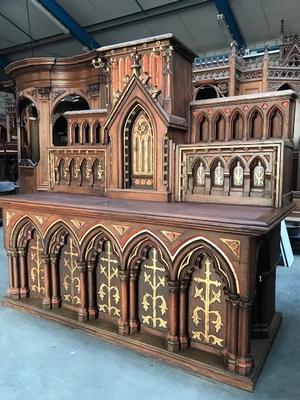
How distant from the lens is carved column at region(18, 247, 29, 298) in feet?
8.98

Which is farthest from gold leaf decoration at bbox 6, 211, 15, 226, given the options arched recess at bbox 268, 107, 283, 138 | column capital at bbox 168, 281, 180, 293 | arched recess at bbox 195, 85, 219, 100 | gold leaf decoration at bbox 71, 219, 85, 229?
arched recess at bbox 195, 85, 219, 100

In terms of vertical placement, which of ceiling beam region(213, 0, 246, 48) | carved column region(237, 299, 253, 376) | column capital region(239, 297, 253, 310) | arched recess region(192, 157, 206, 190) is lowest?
carved column region(237, 299, 253, 376)

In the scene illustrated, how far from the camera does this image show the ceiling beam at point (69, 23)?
7.21m

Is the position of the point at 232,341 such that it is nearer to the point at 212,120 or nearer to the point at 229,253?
the point at 229,253

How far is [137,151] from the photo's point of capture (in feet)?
8.41

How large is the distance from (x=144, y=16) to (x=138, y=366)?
734 cm

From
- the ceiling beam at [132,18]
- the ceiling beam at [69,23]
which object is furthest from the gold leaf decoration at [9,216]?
the ceiling beam at [69,23]

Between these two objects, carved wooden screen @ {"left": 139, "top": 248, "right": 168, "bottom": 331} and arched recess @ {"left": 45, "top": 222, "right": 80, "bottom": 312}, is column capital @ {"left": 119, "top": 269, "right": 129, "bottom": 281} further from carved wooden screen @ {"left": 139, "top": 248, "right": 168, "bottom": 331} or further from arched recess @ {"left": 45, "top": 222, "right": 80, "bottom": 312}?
arched recess @ {"left": 45, "top": 222, "right": 80, "bottom": 312}

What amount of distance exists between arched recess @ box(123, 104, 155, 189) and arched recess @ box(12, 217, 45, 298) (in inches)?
33.4

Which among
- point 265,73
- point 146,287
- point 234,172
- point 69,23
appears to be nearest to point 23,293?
point 146,287

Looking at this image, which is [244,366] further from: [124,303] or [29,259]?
[29,259]

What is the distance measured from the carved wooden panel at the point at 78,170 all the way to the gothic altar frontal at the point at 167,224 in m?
0.01

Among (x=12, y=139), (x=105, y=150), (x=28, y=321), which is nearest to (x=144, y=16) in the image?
(x=12, y=139)

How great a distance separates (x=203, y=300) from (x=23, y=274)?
1.57 m
